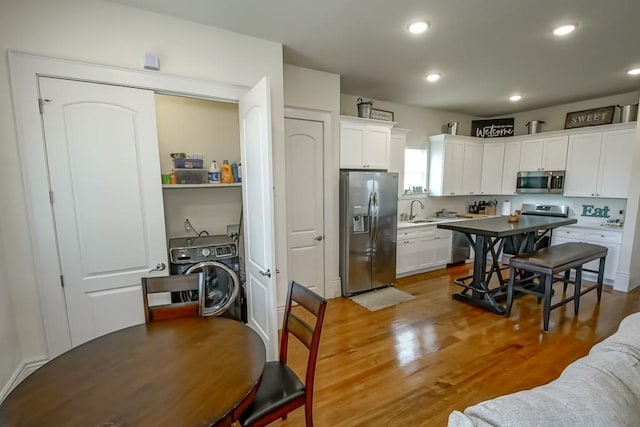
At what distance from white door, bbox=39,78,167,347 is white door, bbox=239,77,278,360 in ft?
2.25

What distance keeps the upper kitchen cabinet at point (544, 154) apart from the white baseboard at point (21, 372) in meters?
6.63

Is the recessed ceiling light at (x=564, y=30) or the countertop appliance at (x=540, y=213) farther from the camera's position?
the countertop appliance at (x=540, y=213)

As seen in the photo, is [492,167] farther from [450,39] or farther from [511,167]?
[450,39]

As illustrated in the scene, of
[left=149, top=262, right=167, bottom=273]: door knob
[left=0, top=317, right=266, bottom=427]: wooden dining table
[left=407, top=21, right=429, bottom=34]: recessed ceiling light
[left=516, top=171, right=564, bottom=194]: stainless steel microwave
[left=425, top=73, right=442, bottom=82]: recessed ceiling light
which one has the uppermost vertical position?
[left=425, top=73, right=442, bottom=82]: recessed ceiling light

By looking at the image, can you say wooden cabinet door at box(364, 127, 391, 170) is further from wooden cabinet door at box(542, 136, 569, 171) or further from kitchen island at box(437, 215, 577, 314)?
wooden cabinet door at box(542, 136, 569, 171)

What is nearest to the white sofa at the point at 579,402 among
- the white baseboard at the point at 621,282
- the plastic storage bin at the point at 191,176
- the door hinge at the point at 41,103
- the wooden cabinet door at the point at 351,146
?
the door hinge at the point at 41,103

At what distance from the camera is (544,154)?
485cm

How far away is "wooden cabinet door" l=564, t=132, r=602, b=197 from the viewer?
433 cm

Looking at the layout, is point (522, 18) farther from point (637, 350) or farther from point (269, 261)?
point (269, 261)

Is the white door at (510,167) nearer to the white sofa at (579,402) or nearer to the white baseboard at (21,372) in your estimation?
the white sofa at (579,402)

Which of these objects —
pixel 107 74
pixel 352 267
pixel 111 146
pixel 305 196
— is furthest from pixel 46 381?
pixel 352 267

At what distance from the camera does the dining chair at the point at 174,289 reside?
5.76ft

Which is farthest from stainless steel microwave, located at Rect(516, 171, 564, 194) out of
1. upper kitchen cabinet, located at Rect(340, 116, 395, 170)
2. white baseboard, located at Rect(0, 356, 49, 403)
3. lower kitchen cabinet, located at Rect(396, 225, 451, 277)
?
white baseboard, located at Rect(0, 356, 49, 403)

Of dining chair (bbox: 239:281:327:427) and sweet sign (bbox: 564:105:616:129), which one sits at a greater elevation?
sweet sign (bbox: 564:105:616:129)
